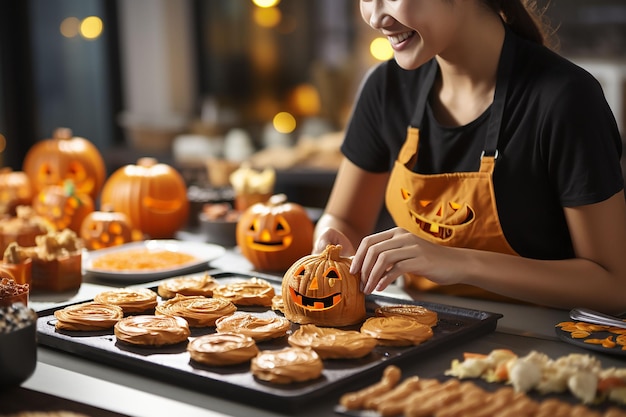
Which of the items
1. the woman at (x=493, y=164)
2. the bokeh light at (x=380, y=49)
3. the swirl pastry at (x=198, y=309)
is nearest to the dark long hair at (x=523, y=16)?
the woman at (x=493, y=164)

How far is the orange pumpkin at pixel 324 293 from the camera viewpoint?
1826 mm

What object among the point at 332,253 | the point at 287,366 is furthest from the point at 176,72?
the point at 287,366

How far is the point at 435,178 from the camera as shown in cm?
216

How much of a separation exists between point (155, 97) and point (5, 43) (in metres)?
1.09

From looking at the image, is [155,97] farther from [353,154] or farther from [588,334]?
[588,334]

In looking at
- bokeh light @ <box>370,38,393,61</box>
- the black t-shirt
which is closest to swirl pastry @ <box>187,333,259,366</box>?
the black t-shirt

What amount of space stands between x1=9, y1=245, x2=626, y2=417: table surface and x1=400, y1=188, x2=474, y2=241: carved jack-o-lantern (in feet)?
0.81

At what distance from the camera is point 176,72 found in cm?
601

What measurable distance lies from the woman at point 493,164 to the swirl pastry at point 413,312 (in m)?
0.06

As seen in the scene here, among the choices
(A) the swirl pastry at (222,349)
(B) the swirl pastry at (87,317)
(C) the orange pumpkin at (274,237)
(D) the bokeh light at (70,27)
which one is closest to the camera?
(A) the swirl pastry at (222,349)

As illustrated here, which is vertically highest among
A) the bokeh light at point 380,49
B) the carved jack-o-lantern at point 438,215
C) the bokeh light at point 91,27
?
the bokeh light at point 91,27

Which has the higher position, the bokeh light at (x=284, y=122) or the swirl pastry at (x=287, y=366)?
the bokeh light at (x=284, y=122)

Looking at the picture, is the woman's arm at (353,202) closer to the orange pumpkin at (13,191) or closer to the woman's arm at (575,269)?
the woman's arm at (575,269)

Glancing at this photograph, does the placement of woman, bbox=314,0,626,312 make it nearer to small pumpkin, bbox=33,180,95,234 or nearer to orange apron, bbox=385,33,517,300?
orange apron, bbox=385,33,517,300
